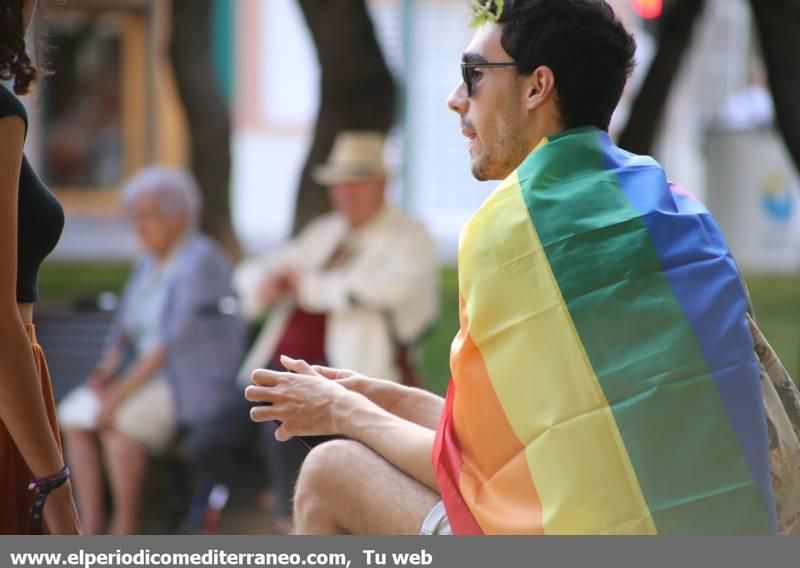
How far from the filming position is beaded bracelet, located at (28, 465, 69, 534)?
8.07ft

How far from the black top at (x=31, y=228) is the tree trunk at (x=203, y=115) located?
5732 millimetres

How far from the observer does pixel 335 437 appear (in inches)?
120

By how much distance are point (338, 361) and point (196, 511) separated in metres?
0.94

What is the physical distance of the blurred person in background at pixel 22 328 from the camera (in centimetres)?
236

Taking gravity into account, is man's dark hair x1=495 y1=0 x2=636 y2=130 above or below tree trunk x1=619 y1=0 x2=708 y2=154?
above

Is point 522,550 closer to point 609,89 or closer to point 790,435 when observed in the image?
point 790,435

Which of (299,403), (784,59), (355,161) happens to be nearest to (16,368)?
(299,403)

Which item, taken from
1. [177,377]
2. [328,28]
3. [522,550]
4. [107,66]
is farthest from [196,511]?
[107,66]

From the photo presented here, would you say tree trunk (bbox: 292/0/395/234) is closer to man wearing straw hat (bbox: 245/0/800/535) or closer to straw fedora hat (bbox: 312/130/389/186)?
straw fedora hat (bbox: 312/130/389/186)

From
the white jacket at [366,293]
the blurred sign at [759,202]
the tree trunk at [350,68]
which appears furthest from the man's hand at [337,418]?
the blurred sign at [759,202]

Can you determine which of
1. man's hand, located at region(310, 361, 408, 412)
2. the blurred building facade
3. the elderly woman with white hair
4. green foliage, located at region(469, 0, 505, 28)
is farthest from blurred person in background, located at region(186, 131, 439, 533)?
the blurred building facade

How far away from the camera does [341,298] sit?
6.06 metres

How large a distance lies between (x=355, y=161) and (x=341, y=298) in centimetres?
79

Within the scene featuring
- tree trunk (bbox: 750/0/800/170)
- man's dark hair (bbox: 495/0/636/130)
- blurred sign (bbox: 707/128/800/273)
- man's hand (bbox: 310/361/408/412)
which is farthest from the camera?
blurred sign (bbox: 707/128/800/273)
